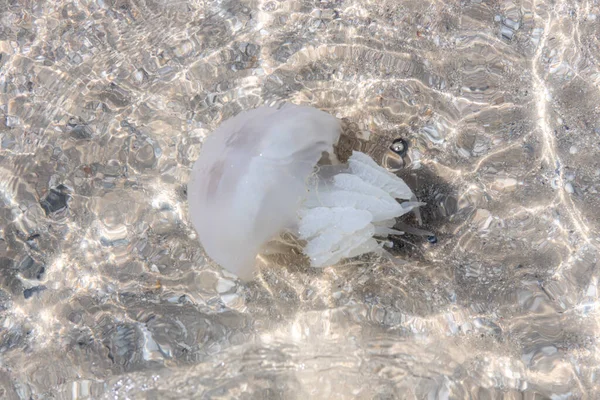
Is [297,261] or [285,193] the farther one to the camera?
[297,261]

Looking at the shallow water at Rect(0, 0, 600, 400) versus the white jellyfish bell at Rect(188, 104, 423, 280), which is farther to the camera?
the shallow water at Rect(0, 0, 600, 400)

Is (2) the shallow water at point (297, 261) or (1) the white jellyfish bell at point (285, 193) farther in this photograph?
(2) the shallow water at point (297, 261)

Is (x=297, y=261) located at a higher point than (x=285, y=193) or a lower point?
lower

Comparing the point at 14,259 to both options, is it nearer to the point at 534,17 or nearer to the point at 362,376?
the point at 362,376

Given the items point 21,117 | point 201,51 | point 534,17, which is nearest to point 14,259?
point 21,117
